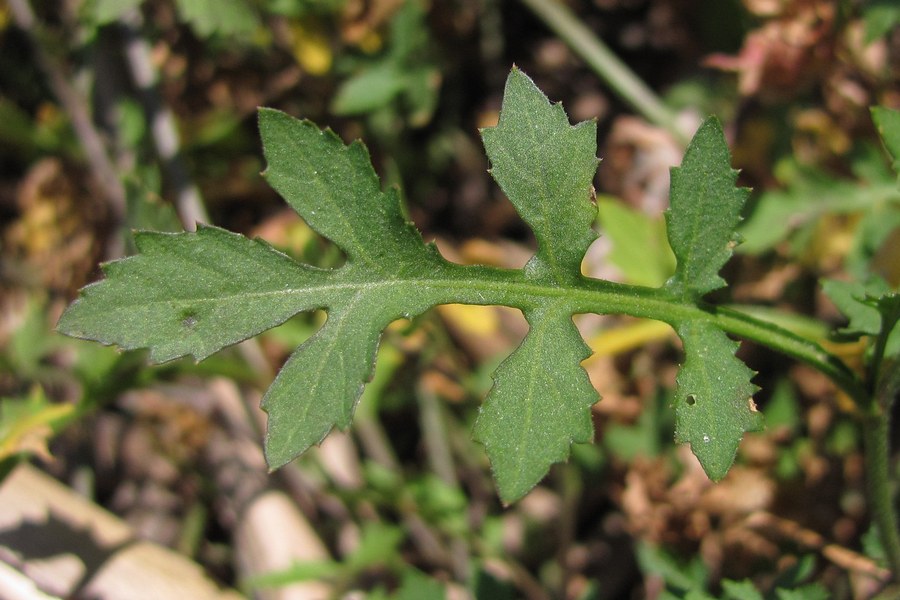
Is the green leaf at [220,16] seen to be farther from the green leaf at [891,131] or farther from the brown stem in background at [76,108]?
the green leaf at [891,131]

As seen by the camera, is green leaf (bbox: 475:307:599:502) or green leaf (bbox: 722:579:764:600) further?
green leaf (bbox: 722:579:764:600)

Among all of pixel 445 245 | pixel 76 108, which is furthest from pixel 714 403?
pixel 76 108

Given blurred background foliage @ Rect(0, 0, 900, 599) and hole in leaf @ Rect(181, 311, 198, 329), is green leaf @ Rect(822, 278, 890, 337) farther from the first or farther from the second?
hole in leaf @ Rect(181, 311, 198, 329)

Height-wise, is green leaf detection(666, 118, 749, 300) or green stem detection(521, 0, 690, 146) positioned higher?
green leaf detection(666, 118, 749, 300)

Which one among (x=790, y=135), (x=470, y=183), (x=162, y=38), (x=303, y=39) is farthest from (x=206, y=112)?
(x=790, y=135)

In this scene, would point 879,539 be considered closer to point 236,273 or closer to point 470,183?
point 236,273

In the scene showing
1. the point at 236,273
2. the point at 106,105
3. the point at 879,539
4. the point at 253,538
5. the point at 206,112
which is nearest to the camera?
the point at 236,273

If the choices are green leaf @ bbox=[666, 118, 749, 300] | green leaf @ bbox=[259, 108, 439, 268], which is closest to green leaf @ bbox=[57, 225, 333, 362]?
green leaf @ bbox=[259, 108, 439, 268]

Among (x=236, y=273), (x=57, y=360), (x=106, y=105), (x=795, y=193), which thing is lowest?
(x=57, y=360)
